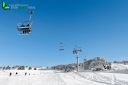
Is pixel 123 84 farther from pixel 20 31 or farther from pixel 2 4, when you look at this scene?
pixel 2 4

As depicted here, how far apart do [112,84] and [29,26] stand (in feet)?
46.5

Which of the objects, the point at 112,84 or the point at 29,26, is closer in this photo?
the point at 112,84

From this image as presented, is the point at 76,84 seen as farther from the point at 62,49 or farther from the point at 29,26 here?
the point at 62,49

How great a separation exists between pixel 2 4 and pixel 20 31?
568 cm

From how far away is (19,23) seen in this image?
1220 inches

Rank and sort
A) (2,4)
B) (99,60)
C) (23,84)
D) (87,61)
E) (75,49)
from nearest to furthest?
(2,4) < (23,84) < (75,49) < (99,60) < (87,61)

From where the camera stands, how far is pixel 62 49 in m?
67.6

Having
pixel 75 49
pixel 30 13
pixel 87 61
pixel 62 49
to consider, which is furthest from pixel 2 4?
pixel 87 61

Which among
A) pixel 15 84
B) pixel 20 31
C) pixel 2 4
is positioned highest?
pixel 2 4

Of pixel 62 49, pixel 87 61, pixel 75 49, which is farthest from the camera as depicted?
pixel 87 61

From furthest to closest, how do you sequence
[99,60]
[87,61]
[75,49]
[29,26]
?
1. [87,61]
2. [99,60]
3. [75,49]
4. [29,26]

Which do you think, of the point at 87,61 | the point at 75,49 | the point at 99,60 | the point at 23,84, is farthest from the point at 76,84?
the point at 87,61

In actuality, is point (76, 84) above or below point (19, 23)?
below

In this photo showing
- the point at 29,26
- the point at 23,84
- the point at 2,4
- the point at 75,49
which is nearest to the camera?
the point at 2,4
